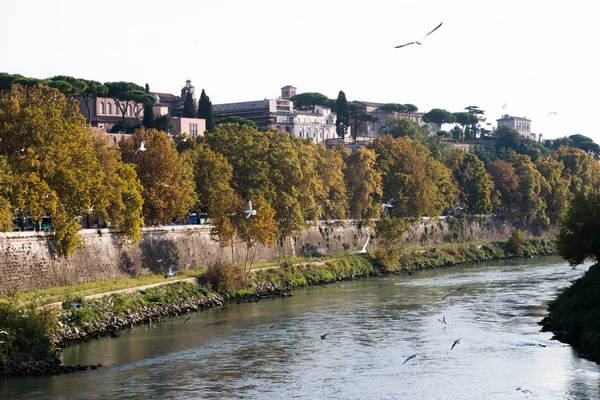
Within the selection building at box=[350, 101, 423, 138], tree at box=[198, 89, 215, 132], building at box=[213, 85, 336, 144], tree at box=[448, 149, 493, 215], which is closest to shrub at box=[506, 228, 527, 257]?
tree at box=[448, 149, 493, 215]

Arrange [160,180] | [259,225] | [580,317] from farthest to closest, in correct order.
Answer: [259,225] < [160,180] < [580,317]

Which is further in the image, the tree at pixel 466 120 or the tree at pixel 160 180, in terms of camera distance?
the tree at pixel 466 120

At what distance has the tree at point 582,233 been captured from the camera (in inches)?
1827

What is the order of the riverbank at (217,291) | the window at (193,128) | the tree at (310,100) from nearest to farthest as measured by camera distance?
the riverbank at (217,291)
the window at (193,128)
the tree at (310,100)

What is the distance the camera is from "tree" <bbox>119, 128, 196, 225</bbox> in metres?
59.2

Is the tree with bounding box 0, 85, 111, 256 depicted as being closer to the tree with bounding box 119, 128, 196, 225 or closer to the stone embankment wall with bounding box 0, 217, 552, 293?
the stone embankment wall with bounding box 0, 217, 552, 293

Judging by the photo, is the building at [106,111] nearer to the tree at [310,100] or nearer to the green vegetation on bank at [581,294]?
the tree at [310,100]

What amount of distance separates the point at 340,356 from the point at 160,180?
2583 cm

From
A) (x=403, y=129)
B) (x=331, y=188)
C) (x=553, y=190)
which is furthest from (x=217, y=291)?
(x=403, y=129)

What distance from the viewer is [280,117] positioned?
140 metres

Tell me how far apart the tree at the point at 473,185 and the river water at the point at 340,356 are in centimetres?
4336

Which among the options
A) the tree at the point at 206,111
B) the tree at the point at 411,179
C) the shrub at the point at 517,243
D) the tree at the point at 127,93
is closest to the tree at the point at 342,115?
the tree at the point at 206,111

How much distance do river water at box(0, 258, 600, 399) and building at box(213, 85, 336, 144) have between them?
85.9 metres

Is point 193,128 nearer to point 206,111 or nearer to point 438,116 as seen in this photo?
point 206,111
